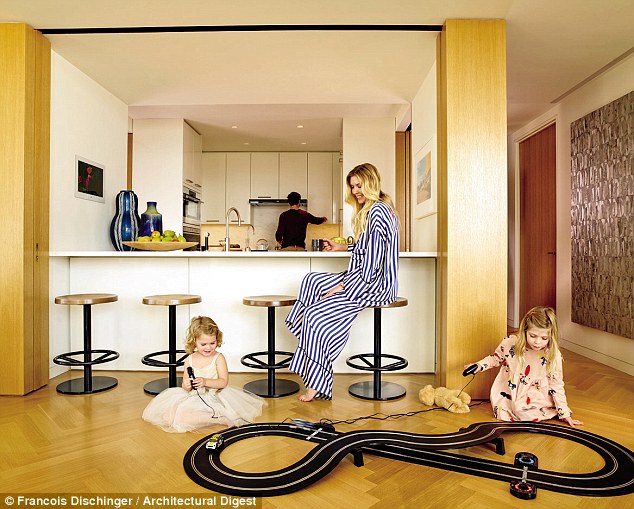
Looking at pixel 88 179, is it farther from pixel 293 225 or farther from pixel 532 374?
pixel 532 374

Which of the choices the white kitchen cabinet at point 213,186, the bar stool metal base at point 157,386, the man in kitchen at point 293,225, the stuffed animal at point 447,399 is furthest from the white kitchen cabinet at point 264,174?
the stuffed animal at point 447,399

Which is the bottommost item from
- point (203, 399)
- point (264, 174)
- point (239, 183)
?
point (203, 399)

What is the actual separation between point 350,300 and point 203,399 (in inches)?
41.1

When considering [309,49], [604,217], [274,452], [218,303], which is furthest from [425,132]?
[274,452]

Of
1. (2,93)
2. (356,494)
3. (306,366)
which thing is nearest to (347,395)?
(306,366)

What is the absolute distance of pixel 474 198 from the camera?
3186mm

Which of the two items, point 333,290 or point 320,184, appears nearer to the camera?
point 333,290

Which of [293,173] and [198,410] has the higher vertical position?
[293,173]

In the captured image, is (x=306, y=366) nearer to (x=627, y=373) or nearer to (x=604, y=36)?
(x=627, y=373)

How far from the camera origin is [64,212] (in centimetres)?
377

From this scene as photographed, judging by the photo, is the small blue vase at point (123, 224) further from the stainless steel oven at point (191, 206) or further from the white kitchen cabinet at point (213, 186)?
the white kitchen cabinet at point (213, 186)

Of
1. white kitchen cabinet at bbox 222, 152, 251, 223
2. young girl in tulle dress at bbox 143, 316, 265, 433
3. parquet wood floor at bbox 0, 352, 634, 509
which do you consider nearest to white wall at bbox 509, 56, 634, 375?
parquet wood floor at bbox 0, 352, 634, 509

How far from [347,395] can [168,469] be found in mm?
1427

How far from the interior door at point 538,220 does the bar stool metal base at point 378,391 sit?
290 centimetres
